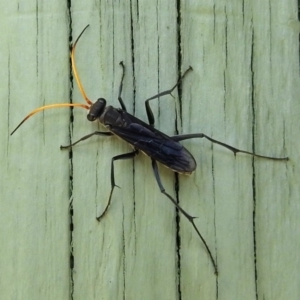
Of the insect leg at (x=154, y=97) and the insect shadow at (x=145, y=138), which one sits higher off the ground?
the insect leg at (x=154, y=97)

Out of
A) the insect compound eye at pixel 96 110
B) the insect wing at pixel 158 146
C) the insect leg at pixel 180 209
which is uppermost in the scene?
the insect compound eye at pixel 96 110

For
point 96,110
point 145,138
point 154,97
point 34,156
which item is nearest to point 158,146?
point 145,138

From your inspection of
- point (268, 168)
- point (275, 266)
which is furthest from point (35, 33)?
point (275, 266)

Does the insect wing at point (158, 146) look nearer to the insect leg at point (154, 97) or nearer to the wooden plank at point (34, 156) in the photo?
the insect leg at point (154, 97)

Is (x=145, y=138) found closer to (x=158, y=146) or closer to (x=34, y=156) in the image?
(x=158, y=146)

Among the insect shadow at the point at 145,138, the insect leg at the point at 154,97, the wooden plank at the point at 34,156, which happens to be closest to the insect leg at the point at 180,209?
the insect shadow at the point at 145,138

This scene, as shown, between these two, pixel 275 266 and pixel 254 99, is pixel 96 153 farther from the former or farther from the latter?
pixel 275 266
